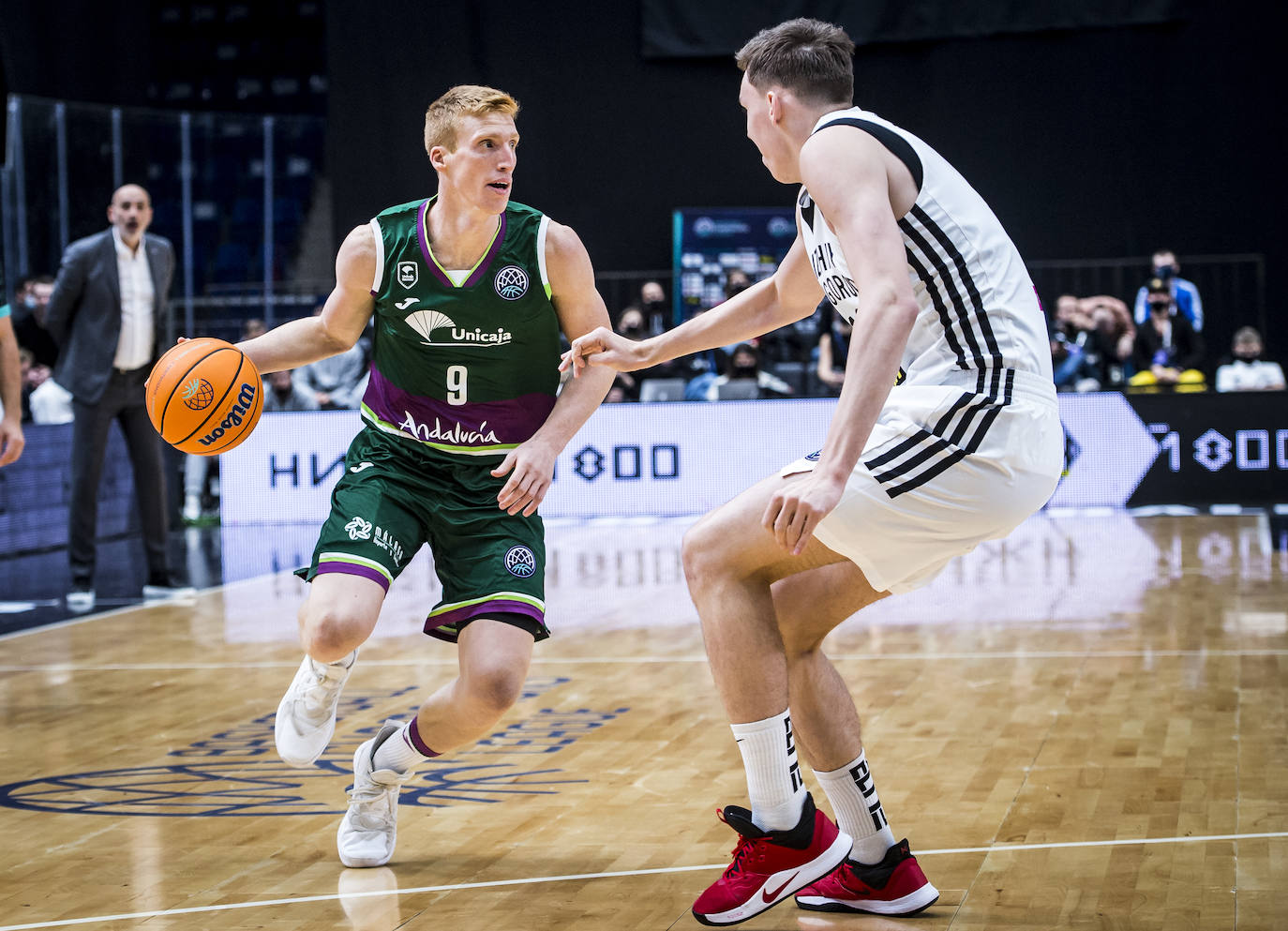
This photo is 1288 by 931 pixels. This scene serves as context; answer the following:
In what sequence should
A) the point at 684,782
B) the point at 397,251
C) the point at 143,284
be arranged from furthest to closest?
1. the point at 143,284
2. the point at 684,782
3. the point at 397,251

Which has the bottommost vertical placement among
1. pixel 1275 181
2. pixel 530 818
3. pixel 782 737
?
pixel 530 818

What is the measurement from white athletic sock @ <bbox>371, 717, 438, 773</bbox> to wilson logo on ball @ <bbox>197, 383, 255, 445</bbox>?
79 centimetres

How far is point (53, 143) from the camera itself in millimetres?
13547

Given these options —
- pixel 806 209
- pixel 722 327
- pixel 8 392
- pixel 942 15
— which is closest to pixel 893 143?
pixel 806 209

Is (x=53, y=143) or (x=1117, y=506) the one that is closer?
(x=1117, y=506)

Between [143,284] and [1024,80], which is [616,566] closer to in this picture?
[143,284]

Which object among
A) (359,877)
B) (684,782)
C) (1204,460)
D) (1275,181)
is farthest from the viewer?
(1275,181)

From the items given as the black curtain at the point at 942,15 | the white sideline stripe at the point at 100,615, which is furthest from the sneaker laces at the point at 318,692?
the black curtain at the point at 942,15

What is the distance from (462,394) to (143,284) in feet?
16.1

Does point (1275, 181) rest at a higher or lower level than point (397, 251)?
higher

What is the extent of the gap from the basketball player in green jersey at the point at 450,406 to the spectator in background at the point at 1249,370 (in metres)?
9.57

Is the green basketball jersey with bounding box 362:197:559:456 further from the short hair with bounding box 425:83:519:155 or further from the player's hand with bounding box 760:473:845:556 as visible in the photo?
the player's hand with bounding box 760:473:845:556

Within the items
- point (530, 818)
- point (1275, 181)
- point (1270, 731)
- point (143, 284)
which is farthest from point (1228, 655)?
point (1275, 181)

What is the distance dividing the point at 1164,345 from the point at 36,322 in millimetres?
8907
